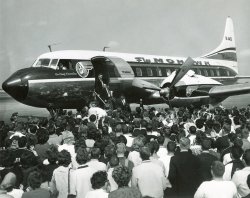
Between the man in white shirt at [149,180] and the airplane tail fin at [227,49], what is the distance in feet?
86.8

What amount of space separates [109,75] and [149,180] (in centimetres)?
1341

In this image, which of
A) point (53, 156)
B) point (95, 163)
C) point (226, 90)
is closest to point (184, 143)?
point (95, 163)

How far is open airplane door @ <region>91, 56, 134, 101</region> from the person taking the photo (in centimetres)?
1752

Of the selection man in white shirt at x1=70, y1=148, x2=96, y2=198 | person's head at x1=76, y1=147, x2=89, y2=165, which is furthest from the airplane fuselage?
man in white shirt at x1=70, y1=148, x2=96, y2=198

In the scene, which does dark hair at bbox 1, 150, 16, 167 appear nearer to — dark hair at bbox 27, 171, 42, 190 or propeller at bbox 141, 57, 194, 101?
dark hair at bbox 27, 171, 42, 190

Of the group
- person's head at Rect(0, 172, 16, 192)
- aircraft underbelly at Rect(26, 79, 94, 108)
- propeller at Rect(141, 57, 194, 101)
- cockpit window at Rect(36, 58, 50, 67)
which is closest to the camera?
person's head at Rect(0, 172, 16, 192)

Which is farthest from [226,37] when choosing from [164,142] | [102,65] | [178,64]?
[164,142]

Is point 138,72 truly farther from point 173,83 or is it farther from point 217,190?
point 217,190

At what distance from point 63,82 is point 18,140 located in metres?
9.81

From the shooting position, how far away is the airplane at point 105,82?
1507cm

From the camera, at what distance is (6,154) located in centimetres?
504

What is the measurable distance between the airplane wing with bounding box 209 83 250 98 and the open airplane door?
17.3ft

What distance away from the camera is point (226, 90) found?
67.8ft

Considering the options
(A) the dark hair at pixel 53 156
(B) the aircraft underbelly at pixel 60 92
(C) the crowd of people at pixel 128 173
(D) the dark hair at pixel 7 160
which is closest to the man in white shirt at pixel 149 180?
(C) the crowd of people at pixel 128 173
